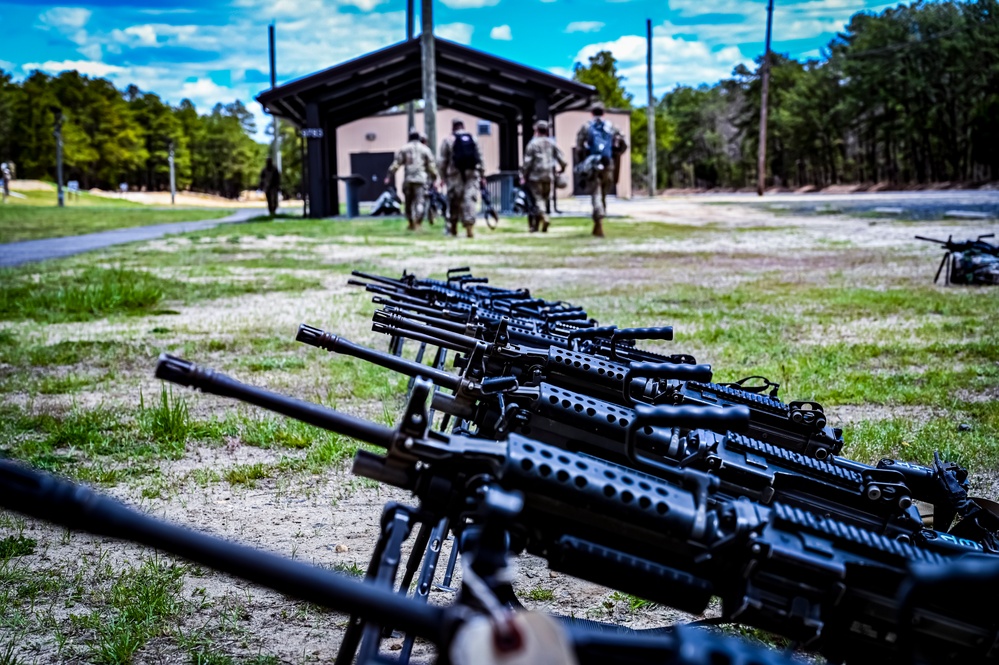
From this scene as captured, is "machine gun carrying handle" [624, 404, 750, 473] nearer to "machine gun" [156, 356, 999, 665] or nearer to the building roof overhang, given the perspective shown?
"machine gun" [156, 356, 999, 665]

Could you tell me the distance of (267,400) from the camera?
1706mm

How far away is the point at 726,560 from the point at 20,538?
2894mm

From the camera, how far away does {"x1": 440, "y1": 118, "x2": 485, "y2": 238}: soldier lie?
20.2m

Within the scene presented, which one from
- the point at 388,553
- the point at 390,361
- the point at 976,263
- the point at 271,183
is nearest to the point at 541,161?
the point at 976,263

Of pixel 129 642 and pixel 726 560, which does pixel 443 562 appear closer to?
pixel 129 642

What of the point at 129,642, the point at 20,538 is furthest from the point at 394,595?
the point at 20,538

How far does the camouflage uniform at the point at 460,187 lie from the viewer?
2034cm

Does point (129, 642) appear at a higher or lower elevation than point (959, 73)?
lower

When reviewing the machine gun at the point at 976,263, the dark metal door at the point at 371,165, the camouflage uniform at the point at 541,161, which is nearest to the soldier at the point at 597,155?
the camouflage uniform at the point at 541,161

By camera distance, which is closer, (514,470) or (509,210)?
(514,470)

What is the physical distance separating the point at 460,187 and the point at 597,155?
10.0 feet

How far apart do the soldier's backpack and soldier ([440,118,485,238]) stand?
2296mm

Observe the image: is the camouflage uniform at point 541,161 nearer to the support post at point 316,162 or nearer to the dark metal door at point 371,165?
the support post at point 316,162

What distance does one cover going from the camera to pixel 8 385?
6301 mm
